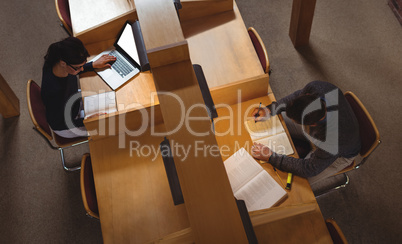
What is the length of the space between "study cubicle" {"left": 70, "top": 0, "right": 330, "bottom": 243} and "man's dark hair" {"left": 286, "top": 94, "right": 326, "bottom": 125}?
397 millimetres

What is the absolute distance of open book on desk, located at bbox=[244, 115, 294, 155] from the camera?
206 cm

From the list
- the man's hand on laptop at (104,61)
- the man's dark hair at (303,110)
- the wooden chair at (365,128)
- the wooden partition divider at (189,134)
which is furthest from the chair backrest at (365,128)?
the man's hand on laptop at (104,61)

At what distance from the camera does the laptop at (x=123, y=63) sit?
2332 mm

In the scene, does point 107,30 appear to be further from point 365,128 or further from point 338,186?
point 338,186

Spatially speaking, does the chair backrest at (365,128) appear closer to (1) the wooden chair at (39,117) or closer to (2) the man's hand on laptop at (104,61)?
(2) the man's hand on laptop at (104,61)

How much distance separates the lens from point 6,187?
283 centimetres

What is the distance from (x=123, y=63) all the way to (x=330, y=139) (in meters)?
1.57

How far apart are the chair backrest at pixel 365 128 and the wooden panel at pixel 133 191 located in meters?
1.23

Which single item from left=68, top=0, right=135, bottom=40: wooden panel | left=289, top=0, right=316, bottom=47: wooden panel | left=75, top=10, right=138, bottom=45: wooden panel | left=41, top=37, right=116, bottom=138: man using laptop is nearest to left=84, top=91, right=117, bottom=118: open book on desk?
left=41, top=37, right=116, bottom=138: man using laptop

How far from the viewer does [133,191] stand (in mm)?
1985

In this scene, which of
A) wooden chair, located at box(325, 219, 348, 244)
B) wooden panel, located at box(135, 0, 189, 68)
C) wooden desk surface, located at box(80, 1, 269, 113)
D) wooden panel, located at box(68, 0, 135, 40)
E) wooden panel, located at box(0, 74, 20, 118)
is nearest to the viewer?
wooden panel, located at box(135, 0, 189, 68)

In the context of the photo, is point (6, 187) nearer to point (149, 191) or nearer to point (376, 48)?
point (149, 191)

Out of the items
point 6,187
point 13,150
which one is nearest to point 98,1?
point 13,150

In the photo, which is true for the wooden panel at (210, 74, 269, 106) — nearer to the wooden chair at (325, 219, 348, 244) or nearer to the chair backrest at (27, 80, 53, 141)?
the wooden chair at (325, 219, 348, 244)
